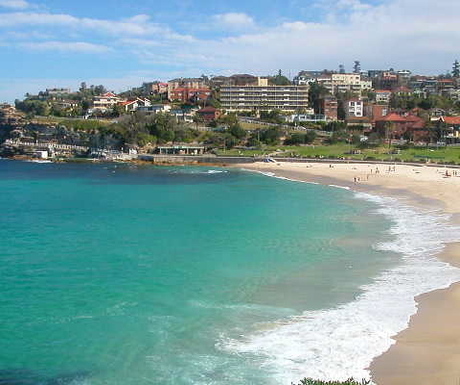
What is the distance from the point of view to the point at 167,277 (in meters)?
24.7

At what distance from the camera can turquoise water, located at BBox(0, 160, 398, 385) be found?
1666cm

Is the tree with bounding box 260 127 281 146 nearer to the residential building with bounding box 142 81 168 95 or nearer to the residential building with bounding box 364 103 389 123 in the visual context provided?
the residential building with bounding box 364 103 389 123

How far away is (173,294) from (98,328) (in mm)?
4035

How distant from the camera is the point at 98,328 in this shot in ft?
62.1

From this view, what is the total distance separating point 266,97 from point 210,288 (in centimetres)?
9998

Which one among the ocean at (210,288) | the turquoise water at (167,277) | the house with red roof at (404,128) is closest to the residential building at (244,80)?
the house with red roof at (404,128)

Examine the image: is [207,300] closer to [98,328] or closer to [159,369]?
[98,328]

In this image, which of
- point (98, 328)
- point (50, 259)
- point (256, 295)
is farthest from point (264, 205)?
point (98, 328)

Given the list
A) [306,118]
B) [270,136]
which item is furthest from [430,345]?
[306,118]

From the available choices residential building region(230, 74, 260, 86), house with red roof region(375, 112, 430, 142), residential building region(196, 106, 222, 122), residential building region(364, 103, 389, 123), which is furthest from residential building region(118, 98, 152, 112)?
house with red roof region(375, 112, 430, 142)

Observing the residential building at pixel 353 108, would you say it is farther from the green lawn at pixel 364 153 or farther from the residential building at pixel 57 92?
the residential building at pixel 57 92

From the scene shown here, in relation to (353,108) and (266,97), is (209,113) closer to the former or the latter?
(266,97)

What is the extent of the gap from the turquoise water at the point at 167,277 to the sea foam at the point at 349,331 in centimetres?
51

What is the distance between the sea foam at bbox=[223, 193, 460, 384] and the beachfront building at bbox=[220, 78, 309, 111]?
94.7 metres
